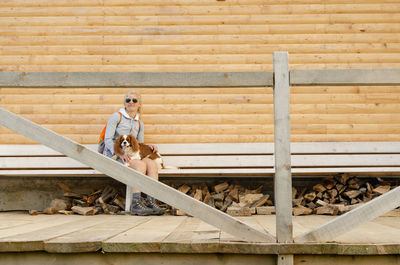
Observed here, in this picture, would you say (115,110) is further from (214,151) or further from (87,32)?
(214,151)

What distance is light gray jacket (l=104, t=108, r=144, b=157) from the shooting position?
409 centimetres

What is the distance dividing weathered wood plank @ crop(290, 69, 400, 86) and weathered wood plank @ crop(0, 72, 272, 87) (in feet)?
0.60

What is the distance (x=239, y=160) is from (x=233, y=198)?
1.63ft

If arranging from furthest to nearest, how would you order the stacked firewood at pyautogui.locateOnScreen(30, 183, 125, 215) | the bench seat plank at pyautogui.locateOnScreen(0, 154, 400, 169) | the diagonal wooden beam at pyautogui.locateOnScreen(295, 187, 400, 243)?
the bench seat plank at pyautogui.locateOnScreen(0, 154, 400, 169)
the stacked firewood at pyautogui.locateOnScreen(30, 183, 125, 215)
the diagonal wooden beam at pyautogui.locateOnScreen(295, 187, 400, 243)

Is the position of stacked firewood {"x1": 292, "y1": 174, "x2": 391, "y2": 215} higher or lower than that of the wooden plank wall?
lower

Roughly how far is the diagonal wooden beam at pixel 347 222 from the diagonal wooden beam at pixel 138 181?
23 centimetres

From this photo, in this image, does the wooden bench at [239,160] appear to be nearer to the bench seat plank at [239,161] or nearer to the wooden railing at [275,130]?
the bench seat plank at [239,161]

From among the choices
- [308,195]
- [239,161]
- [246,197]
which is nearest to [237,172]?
[239,161]

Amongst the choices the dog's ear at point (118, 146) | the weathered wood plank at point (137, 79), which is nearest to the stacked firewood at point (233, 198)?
the dog's ear at point (118, 146)

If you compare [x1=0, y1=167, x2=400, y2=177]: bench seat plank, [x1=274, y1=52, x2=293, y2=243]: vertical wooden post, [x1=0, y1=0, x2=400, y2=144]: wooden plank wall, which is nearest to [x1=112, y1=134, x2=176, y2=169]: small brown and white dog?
[x1=0, y1=167, x2=400, y2=177]: bench seat plank

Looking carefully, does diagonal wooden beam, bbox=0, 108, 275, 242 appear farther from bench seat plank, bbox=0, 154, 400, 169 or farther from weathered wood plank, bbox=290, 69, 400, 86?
bench seat plank, bbox=0, 154, 400, 169

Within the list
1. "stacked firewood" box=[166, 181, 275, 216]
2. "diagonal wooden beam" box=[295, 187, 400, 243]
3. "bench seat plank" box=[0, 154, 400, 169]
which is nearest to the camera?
"diagonal wooden beam" box=[295, 187, 400, 243]

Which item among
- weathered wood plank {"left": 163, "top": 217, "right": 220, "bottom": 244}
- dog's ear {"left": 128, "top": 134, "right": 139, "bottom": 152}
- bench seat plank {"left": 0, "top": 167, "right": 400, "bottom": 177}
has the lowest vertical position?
bench seat plank {"left": 0, "top": 167, "right": 400, "bottom": 177}

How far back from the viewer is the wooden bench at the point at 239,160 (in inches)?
170
